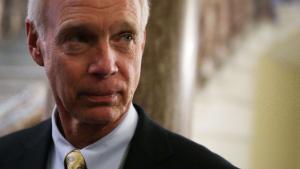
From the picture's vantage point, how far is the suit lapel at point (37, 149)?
79.4 inches

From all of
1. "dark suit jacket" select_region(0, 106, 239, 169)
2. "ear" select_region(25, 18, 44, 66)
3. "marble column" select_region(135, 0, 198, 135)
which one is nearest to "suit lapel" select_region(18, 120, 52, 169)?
"dark suit jacket" select_region(0, 106, 239, 169)

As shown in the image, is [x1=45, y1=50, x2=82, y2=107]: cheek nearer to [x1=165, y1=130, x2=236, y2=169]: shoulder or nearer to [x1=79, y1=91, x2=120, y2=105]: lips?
[x1=79, y1=91, x2=120, y2=105]: lips

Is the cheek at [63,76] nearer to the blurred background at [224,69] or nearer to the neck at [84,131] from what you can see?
the neck at [84,131]

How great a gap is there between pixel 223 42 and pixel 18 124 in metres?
2.53

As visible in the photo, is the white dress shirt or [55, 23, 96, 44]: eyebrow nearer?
[55, 23, 96, 44]: eyebrow

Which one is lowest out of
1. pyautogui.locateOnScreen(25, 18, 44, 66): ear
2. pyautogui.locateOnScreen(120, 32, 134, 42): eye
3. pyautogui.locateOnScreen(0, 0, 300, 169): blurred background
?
pyautogui.locateOnScreen(0, 0, 300, 169): blurred background

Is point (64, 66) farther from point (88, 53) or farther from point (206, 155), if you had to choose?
point (206, 155)

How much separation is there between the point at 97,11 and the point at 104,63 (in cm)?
15

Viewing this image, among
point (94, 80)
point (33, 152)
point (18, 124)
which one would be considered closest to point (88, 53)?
point (94, 80)

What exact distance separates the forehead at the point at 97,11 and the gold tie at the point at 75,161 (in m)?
0.37

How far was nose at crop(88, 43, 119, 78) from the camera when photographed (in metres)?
1.74

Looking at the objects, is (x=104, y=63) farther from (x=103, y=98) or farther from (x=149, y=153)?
(x=149, y=153)

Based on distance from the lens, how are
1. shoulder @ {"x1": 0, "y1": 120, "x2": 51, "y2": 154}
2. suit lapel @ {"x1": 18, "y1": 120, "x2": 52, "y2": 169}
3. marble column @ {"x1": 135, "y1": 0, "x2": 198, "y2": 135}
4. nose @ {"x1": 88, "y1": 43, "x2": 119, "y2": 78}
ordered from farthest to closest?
marble column @ {"x1": 135, "y1": 0, "x2": 198, "y2": 135}
shoulder @ {"x1": 0, "y1": 120, "x2": 51, "y2": 154}
suit lapel @ {"x1": 18, "y1": 120, "x2": 52, "y2": 169}
nose @ {"x1": 88, "y1": 43, "x2": 119, "y2": 78}

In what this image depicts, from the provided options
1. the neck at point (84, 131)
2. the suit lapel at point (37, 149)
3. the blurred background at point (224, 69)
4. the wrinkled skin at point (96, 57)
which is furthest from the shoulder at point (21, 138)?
the blurred background at point (224, 69)
